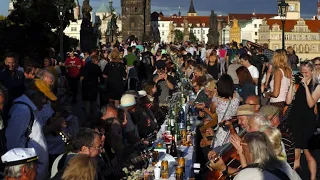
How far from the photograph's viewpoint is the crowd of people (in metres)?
4.89

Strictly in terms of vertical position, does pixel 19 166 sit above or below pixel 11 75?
below

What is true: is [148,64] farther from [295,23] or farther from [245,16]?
[245,16]

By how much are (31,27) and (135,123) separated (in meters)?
21.3

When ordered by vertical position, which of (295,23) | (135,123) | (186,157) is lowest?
(186,157)

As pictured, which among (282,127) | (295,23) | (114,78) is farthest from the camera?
(295,23)

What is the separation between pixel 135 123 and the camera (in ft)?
28.6

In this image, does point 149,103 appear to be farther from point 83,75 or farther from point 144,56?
point 144,56

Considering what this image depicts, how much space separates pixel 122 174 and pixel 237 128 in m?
2.10

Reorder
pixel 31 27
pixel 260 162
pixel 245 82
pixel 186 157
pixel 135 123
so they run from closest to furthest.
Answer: pixel 260 162 → pixel 186 157 → pixel 135 123 → pixel 245 82 → pixel 31 27

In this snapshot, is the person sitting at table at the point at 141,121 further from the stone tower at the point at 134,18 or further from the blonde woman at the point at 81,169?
the stone tower at the point at 134,18

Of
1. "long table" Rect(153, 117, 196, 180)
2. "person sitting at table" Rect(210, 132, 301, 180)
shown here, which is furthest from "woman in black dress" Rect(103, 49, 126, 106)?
"person sitting at table" Rect(210, 132, 301, 180)

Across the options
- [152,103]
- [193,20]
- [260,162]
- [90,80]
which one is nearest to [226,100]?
[152,103]

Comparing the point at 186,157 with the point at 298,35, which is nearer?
the point at 186,157

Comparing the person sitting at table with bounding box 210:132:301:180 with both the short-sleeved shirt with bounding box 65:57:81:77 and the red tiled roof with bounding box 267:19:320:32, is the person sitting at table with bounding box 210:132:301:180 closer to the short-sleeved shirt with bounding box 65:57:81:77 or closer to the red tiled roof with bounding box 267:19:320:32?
the short-sleeved shirt with bounding box 65:57:81:77
